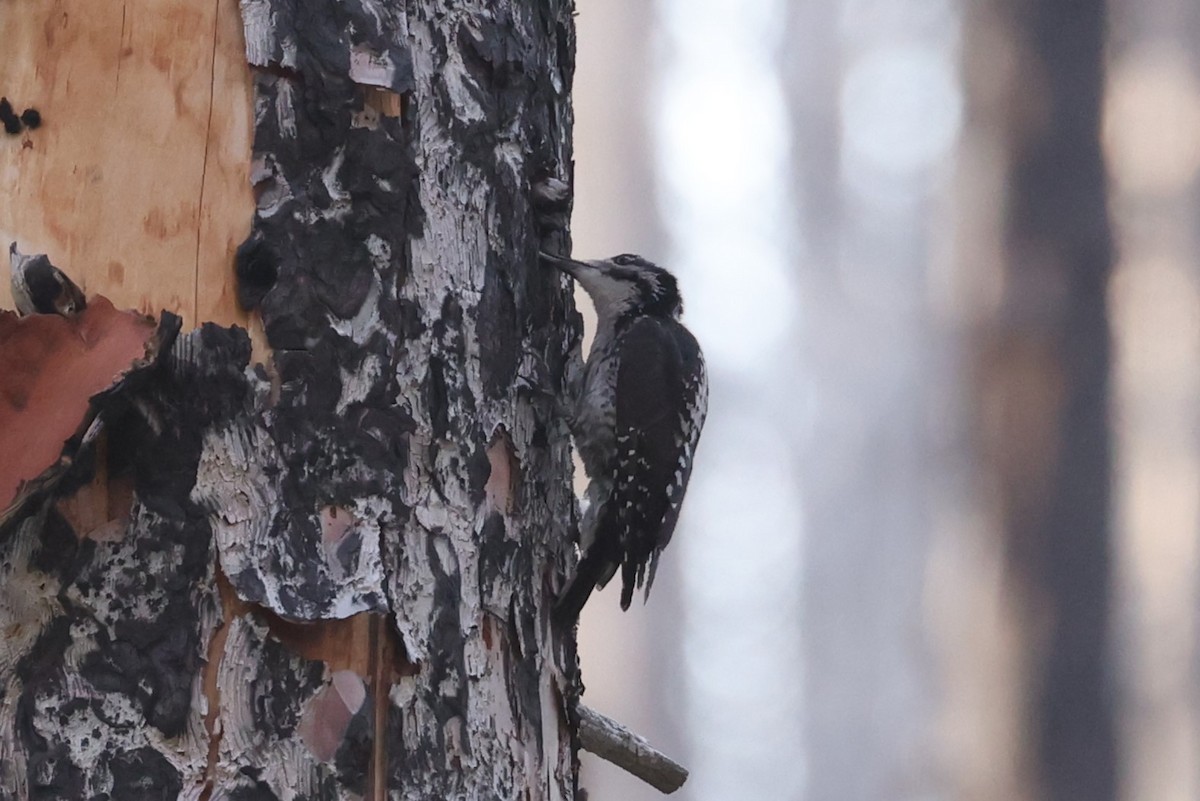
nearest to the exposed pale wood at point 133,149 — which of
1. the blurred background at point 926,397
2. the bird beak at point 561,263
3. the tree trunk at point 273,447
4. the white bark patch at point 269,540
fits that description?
the tree trunk at point 273,447

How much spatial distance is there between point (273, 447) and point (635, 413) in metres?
1.31

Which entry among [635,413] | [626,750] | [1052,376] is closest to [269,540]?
[626,750]

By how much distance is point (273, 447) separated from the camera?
134 centimetres

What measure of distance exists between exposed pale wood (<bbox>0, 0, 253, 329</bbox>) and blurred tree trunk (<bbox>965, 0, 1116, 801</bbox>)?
218cm

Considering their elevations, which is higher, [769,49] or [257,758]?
[769,49]

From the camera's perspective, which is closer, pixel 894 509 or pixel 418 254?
pixel 418 254

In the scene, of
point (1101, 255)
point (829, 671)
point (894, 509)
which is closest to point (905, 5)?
point (1101, 255)

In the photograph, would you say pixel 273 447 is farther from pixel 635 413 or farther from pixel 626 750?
pixel 635 413

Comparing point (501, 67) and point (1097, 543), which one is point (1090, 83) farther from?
point (501, 67)

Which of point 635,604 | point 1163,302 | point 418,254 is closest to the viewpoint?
point 418,254

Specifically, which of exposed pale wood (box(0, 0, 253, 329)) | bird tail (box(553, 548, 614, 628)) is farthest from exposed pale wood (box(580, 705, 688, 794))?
exposed pale wood (box(0, 0, 253, 329))

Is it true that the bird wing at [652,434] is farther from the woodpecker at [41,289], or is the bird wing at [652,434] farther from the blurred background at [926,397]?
the woodpecker at [41,289]

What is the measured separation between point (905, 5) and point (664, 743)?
1.96m

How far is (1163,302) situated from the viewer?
118 inches
